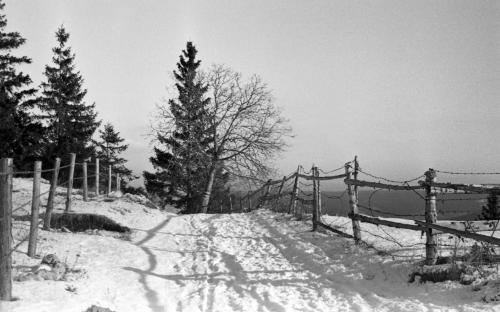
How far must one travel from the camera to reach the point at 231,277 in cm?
750

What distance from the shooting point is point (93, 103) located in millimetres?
29578

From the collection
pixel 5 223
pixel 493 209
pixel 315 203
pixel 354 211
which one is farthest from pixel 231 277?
pixel 493 209

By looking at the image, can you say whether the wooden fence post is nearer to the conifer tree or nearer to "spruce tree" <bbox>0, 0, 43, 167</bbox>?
the conifer tree

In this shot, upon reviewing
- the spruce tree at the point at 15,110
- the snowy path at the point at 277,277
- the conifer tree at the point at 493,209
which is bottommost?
the snowy path at the point at 277,277

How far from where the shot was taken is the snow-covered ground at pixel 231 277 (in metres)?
5.84

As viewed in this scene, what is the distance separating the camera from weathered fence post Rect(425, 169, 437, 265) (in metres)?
6.88

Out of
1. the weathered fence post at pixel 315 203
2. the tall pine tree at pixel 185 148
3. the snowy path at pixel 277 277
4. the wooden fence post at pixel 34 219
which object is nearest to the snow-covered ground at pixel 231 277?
the snowy path at pixel 277 277

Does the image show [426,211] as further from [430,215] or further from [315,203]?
[315,203]

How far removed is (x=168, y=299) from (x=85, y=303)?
1284mm

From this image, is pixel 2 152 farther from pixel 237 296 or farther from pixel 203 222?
pixel 237 296

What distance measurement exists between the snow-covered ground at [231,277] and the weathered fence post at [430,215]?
0.43 meters

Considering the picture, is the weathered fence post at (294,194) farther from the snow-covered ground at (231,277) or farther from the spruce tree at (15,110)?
the spruce tree at (15,110)

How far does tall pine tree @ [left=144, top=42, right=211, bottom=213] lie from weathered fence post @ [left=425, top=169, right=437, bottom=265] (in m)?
15.7

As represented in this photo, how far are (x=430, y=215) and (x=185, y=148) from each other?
16375 millimetres
